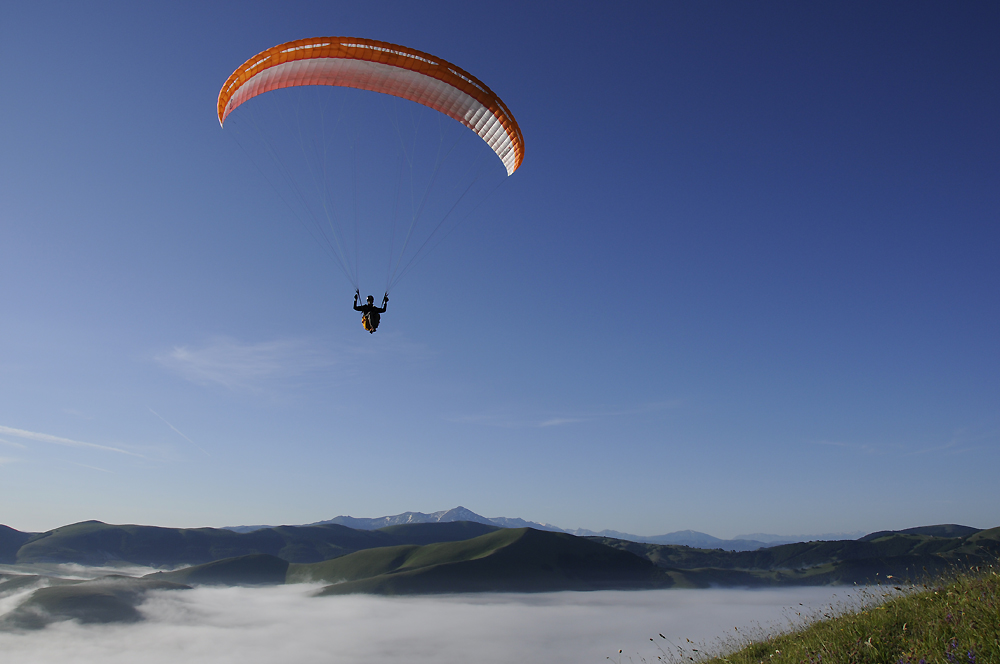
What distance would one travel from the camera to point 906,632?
8125mm

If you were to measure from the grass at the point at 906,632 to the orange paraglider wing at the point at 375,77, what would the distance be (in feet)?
69.9

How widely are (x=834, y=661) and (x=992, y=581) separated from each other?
3923 mm

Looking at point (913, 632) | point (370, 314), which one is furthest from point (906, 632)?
point (370, 314)

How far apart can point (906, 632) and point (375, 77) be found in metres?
24.5

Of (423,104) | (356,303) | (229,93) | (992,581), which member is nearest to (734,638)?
(992,581)

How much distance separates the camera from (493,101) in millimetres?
23625

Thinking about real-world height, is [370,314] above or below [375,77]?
below

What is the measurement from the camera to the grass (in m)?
6.70

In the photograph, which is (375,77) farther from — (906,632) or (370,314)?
(906,632)

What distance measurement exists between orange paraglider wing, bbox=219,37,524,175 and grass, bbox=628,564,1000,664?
839 inches

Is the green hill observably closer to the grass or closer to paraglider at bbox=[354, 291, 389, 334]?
the grass

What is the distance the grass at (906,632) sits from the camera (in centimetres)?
670

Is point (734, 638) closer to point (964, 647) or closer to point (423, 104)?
point (964, 647)

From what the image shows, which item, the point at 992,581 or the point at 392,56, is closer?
the point at 992,581
